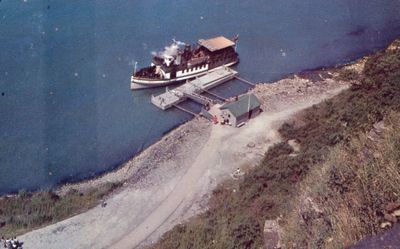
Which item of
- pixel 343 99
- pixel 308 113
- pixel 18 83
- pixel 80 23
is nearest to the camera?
pixel 343 99

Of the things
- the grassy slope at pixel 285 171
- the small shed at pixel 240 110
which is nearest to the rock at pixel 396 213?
the grassy slope at pixel 285 171

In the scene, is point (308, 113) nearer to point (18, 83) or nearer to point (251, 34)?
point (251, 34)

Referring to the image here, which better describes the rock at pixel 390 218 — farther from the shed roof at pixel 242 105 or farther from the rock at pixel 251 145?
the shed roof at pixel 242 105

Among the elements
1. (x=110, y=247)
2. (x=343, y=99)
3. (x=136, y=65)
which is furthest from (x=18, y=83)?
(x=343, y=99)

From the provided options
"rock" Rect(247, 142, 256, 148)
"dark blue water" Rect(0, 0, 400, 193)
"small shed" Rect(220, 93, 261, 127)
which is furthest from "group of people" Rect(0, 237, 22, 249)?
"small shed" Rect(220, 93, 261, 127)

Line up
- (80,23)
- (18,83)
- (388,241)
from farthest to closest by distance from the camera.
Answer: (80,23)
(18,83)
(388,241)

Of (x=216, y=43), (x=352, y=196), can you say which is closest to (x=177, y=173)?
(x=352, y=196)
